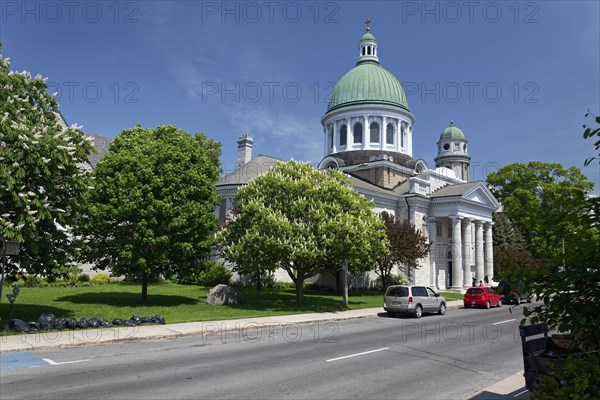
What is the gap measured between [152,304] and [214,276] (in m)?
11.5

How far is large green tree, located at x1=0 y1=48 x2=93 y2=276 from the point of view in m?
15.2

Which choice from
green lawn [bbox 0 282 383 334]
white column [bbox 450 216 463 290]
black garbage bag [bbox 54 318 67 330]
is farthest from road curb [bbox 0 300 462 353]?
white column [bbox 450 216 463 290]

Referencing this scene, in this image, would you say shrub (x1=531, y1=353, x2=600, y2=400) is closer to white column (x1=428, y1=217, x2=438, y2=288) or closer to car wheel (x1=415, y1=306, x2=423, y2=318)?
car wheel (x1=415, y1=306, x2=423, y2=318)

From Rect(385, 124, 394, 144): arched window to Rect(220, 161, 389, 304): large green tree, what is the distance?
32.5 meters

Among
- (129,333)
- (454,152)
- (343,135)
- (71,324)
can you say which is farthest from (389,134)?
(71,324)

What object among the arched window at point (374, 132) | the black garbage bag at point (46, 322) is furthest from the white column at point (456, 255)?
the black garbage bag at point (46, 322)

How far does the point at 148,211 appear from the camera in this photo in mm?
23844

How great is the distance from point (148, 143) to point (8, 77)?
8938 millimetres


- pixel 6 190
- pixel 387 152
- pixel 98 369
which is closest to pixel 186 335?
pixel 98 369

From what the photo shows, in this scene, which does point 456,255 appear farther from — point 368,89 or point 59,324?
point 59,324

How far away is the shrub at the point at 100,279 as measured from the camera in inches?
1367

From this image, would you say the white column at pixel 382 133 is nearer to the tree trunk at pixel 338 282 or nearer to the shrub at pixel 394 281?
the shrub at pixel 394 281

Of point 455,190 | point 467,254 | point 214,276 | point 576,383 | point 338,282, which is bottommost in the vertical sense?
point 338,282

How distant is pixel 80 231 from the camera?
2456 cm
